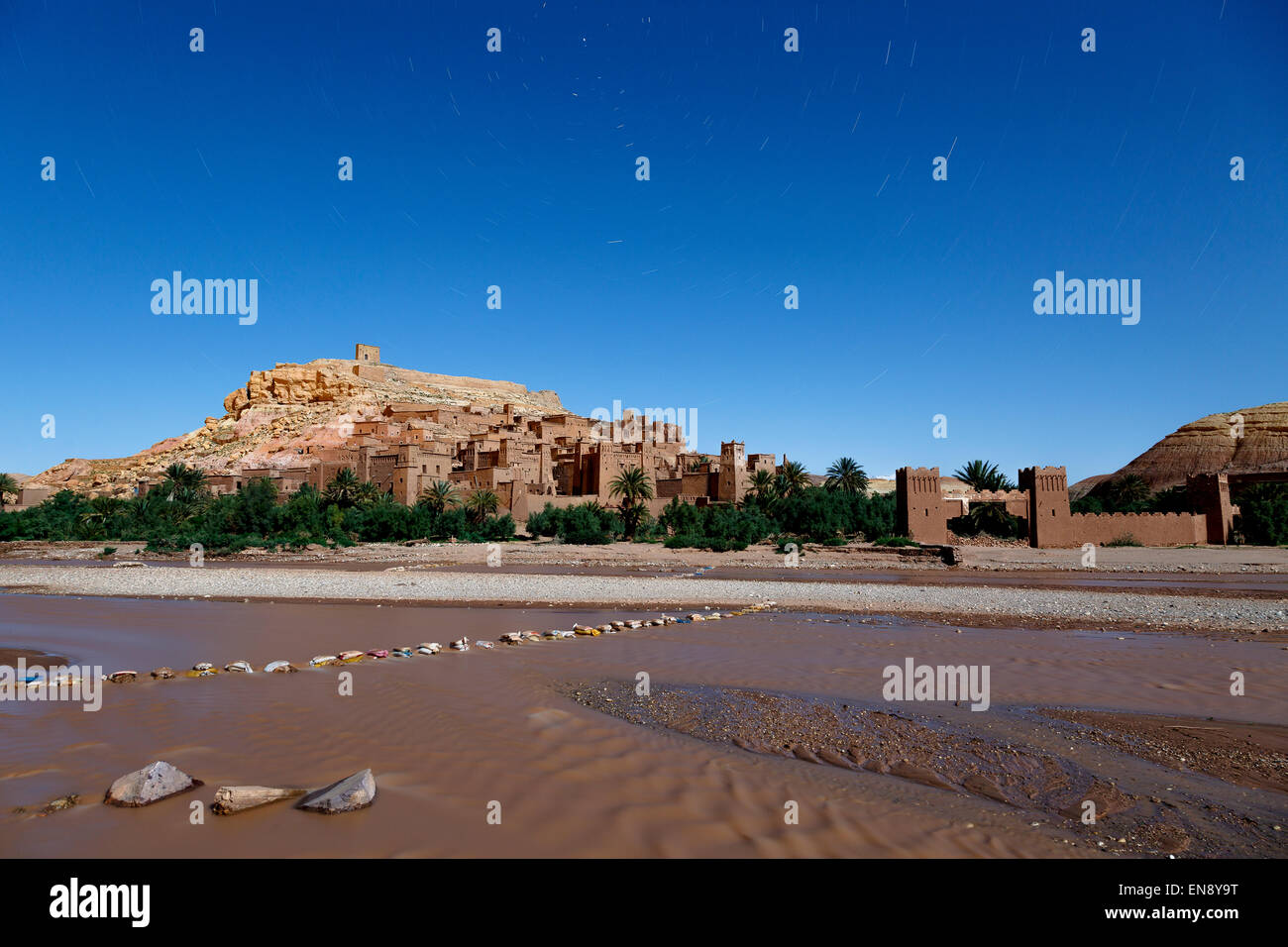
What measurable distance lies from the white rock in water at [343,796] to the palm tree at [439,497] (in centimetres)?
4179

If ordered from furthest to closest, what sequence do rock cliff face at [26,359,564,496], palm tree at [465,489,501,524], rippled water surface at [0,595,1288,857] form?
rock cliff face at [26,359,564,496], palm tree at [465,489,501,524], rippled water surface at [0,595,1288,857]

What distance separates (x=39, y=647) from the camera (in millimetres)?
10398

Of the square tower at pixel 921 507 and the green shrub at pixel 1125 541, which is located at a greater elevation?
the square tower at pixel 921 507

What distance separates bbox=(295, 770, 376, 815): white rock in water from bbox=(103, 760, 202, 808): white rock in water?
81 cm

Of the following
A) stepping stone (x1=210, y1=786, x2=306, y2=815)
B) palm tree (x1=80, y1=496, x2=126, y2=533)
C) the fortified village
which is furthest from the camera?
palm tree (x1=80, y1=496, x2=126, y2=533)

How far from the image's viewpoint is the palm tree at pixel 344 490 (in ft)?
159

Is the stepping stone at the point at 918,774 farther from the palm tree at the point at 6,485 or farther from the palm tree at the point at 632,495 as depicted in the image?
the palm tree at the point at 6,485

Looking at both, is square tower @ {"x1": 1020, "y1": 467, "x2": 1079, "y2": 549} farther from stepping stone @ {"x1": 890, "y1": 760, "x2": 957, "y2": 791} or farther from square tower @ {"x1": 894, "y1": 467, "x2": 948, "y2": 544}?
stepping stone @ {"x1": 890, "y1": 760, "x2": 957, "y2": 791}

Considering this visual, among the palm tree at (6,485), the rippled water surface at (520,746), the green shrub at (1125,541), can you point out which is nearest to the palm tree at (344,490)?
the palm tree at (6,485)

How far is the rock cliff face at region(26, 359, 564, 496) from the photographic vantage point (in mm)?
69562

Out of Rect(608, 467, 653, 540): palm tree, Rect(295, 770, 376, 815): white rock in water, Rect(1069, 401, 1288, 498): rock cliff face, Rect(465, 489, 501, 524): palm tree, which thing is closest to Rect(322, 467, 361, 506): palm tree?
Rect(465, 489, 501, 524): palm tree

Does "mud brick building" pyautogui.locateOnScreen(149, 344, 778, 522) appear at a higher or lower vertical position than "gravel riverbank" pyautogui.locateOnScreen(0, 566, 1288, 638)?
higher
